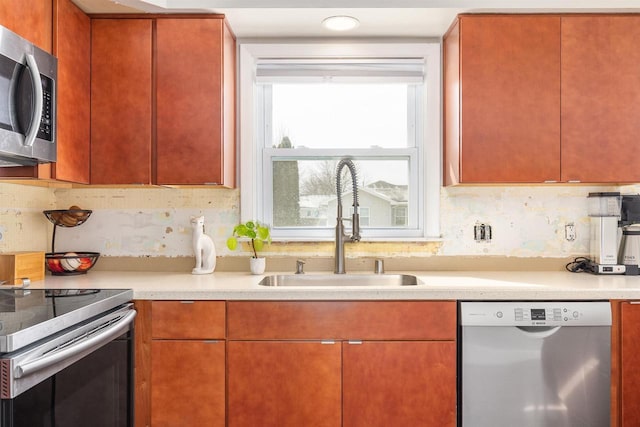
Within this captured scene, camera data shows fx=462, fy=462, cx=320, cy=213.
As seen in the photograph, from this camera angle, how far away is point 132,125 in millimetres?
2170

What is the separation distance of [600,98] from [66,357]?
7.94ft

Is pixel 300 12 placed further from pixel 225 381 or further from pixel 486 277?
pixel 225 381

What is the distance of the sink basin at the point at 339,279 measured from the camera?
2367mm

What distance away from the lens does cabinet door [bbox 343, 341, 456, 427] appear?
187 centimetres

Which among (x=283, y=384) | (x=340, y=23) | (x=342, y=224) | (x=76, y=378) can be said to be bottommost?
(x=283, y=384)

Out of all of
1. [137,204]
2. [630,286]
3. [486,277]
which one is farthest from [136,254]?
[630,286]

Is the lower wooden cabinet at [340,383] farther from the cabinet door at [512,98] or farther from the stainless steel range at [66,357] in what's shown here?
the cabinet door at [512,98]

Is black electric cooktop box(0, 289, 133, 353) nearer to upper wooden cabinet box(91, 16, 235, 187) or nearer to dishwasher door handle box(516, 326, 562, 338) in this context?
upper wooden cabinet box(91, 16, 235, 187)

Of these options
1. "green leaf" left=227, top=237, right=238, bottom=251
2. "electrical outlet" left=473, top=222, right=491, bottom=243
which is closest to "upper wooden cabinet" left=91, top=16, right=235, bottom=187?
"green leaf" left=227, top=237, right=238, bottom=251

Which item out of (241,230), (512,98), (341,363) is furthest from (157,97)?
(512,98)

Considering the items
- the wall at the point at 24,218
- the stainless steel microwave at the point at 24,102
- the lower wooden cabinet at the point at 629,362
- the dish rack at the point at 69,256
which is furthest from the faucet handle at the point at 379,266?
the wall at the point at 24,218

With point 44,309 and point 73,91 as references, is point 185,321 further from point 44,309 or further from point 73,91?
point 73,91

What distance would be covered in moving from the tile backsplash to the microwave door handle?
87 centimetres

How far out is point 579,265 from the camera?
2.42 m
